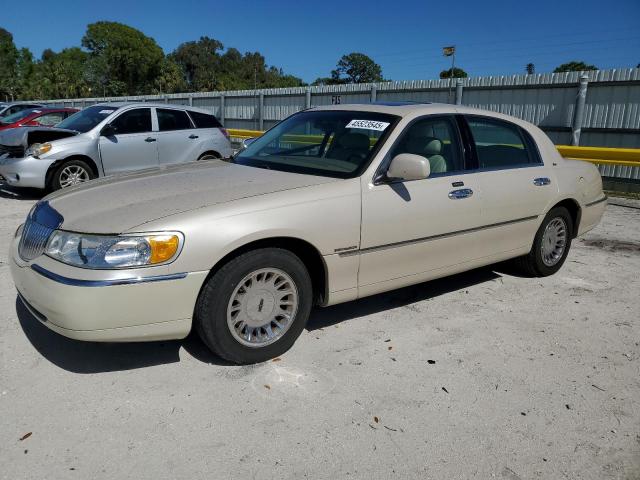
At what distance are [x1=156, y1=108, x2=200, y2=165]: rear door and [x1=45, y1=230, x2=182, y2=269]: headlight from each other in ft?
21.3

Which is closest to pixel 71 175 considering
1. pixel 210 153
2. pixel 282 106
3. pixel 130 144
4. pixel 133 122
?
pixel 130 144

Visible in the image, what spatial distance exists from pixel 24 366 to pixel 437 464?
2449 mm

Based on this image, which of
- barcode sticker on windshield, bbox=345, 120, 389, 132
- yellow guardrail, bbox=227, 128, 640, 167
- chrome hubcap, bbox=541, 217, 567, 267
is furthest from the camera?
yellow guardrail, bbox=227, 128, 640, 167

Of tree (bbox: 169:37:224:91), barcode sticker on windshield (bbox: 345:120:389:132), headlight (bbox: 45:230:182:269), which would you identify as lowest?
headlight (bbox: 45:230:182:269)

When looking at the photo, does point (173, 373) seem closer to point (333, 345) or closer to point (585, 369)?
point (333, 345)

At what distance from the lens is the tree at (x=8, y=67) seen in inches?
2825

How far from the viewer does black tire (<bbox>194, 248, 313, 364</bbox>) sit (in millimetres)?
3010

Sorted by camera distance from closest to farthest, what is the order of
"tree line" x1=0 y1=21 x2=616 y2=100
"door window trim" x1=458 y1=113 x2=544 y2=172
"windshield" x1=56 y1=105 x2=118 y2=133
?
"door window trim" x1=458 y1=113 x2=544 y2=172 < "windshield" x1=56 y1=105 x2=118 y2=133 < "tree line" x1=0 y1=21 x2=616 y2=100

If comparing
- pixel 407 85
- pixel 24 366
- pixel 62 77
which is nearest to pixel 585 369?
pixel 24 366

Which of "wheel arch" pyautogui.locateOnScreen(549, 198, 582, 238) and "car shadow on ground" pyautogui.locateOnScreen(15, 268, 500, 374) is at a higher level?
"wheel arch" pyautogui.locateOnScreen(549, 198, 582, 238)

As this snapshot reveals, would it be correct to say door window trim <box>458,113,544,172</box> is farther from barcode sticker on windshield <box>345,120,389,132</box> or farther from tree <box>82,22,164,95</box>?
tree <box>82,22,164,95</box>

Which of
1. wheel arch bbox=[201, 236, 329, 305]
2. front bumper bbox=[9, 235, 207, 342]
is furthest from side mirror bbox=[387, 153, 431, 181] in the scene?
front bumper bbox=[9, 235, 207, 342]

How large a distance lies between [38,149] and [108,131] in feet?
3.56

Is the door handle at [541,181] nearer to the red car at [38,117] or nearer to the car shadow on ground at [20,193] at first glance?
the car shadow on ground at [20,193]
